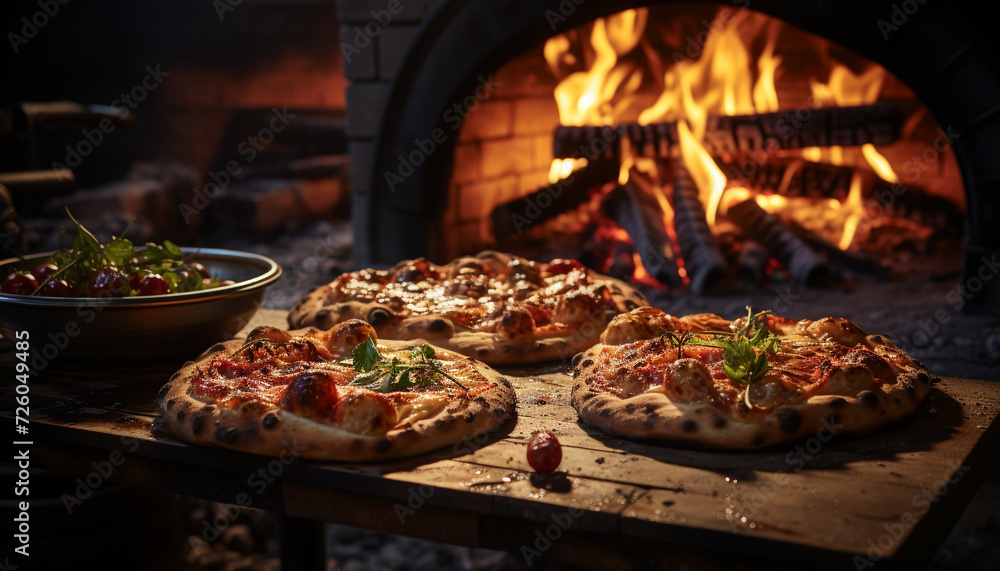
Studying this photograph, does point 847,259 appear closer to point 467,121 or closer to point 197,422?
point 467,121

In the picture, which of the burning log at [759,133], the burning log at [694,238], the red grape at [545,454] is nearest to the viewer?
the red grape at [545,454]

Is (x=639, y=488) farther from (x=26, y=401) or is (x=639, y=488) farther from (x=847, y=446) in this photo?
(x=26, y=401)

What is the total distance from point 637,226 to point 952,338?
6.04 ft

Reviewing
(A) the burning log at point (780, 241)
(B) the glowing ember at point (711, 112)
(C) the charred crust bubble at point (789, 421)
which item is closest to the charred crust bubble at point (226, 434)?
(C) the charred crust bubble at point (789, 421)

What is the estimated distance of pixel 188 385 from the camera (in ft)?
7.42

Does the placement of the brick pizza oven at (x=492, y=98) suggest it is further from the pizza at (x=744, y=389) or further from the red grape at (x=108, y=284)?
the red grape at (x=108, y=284)

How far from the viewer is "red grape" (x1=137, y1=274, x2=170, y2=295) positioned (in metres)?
2.67

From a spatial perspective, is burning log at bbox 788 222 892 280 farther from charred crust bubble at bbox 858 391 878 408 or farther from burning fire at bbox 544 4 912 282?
Result: charred crust bubble at bbox 858 391 878 408

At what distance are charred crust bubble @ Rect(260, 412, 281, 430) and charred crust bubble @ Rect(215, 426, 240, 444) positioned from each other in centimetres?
7

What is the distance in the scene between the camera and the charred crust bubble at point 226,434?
6.48ft

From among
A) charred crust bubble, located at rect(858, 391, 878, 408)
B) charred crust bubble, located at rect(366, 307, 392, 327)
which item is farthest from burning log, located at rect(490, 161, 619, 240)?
charred crust bubble, located at rect(858, 391, 878, 408)

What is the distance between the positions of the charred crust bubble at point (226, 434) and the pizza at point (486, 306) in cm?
87

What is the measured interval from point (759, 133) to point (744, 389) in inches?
130

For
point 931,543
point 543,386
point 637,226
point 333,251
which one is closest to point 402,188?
point 637,226
